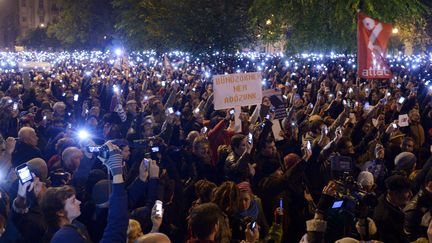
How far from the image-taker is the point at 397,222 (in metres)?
5.38

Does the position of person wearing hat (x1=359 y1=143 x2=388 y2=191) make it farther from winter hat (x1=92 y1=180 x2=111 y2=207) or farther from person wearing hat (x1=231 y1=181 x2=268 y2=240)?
winter hat (x1=92 y1=180 x2=111 y2=207)

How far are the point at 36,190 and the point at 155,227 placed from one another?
107cm

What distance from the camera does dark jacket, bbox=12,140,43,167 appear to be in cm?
776

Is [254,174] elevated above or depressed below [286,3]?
below

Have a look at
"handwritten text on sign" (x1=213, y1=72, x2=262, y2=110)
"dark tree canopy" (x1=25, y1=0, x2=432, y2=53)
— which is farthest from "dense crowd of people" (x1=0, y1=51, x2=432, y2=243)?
"dark tree canopy" (x1=25, y1=0, x2=432, y2=53)

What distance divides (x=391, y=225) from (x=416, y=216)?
0.24m

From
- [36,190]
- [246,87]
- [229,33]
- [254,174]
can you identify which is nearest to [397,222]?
[254,174]

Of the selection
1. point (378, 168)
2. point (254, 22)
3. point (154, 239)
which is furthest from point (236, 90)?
point (254, 22)

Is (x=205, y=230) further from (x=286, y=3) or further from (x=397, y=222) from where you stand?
(x=286, y=3)

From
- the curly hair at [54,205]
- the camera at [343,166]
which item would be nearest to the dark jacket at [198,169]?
the camera at [343,166]

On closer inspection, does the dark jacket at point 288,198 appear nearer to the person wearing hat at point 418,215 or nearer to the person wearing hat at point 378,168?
the person wearing hat at point 418,215

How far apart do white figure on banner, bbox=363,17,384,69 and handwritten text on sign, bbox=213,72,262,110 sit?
11.0 feet

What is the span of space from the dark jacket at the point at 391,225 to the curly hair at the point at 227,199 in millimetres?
1237

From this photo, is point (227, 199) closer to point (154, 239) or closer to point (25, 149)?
point (154, 239)
